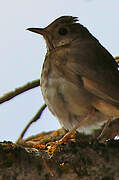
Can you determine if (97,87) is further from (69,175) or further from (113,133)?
(69,175)

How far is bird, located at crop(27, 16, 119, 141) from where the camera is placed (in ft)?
10.8

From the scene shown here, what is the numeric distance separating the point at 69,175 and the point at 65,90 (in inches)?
43.0

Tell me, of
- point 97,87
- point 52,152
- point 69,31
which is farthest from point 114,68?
point 52,152

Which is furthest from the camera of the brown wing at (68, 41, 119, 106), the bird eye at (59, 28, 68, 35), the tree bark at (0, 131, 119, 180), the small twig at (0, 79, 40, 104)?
the bird eye at (59, 28, 68, 35)

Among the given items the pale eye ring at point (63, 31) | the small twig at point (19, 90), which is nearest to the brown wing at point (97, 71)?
the pale eye ring at point (63, 31)

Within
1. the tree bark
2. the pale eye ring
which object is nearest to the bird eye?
the pale eye ring

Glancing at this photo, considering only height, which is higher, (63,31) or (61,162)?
(63,31)

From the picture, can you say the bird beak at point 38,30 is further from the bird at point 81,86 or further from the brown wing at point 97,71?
the brown wing at point 97,71

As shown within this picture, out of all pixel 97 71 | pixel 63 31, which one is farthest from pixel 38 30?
pixel 97 71

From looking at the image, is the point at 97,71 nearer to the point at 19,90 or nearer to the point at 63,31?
the point at 19,90

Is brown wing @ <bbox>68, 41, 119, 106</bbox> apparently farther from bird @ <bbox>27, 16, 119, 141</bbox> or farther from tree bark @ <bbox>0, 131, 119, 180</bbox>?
tree bark @ <bbox>0, 131, 119, 180</bbox>

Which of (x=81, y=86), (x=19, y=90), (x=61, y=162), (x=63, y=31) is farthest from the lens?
(x=63, y=31)

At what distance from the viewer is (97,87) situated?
3.24 metres

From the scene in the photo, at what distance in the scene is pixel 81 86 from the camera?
3.30 meters
